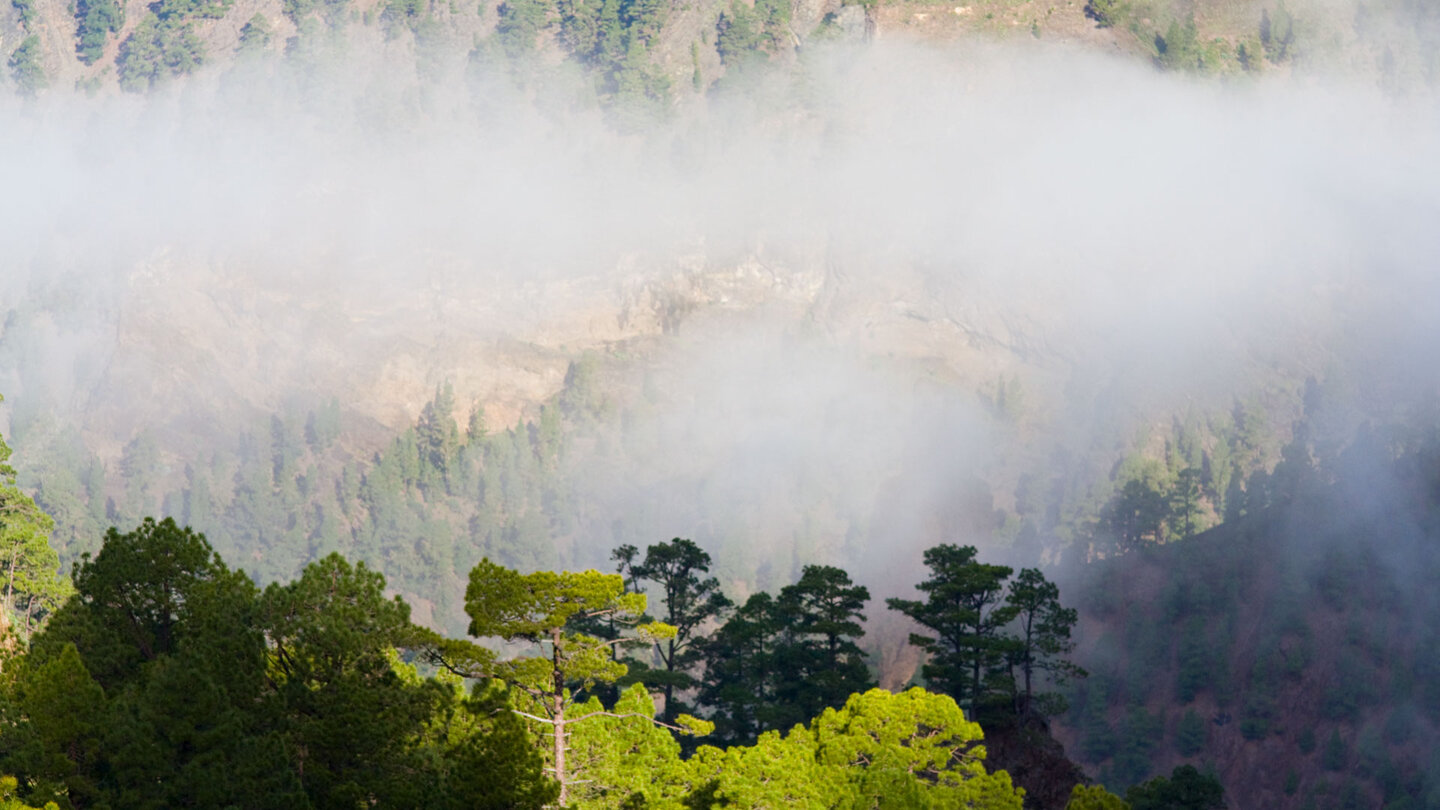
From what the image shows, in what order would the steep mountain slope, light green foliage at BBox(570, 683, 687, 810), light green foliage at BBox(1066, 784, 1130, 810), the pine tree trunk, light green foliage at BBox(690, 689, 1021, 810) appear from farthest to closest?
the steep mountain slope → light green foliage at BBox(1066, 784, 1130, 810) → light green foliage at BBox(690, 689, 1021, 810) → light green foliage at BBox(570, 683, 687, 810) → the pine tree trunk

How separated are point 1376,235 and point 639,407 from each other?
82.5 metres

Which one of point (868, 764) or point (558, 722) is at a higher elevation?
point (558, 722)

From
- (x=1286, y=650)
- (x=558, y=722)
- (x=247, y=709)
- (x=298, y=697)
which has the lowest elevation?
(x=1286, y=650)

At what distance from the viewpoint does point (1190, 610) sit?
117562mm

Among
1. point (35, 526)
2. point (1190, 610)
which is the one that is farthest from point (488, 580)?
point (1190, 610)

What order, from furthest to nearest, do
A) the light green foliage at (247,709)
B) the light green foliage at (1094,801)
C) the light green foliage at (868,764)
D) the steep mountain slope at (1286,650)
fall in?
the steep mountain slope at (1286,650), the light green foliage at (1094,801), the light green foliage at (868,764), the light green foliage at (247,709)

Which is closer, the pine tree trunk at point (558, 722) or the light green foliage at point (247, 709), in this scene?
the light green foliage at point (247, 709)

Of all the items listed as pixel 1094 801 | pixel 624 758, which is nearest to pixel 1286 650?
pixel 1094 801

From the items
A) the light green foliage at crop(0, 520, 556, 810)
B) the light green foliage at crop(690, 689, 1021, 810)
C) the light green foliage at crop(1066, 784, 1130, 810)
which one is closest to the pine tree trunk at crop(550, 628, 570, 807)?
the light green foliage at crop(0, 520, 556, 810)

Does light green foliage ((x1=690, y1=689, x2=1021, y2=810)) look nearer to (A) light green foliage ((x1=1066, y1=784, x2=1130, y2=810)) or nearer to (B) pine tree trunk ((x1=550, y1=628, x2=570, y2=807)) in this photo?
(A) light green foliage ((x1=1066, y1=784, x2=1130, y2=810))

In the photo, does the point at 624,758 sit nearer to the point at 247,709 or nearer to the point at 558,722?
the point at 558,722

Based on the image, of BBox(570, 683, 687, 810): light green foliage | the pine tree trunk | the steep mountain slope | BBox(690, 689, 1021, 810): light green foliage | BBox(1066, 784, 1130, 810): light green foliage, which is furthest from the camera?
the steep mountain slope

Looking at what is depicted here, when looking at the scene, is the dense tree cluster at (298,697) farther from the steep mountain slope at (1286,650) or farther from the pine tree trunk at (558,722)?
the steep mountain slope at (1286,650)

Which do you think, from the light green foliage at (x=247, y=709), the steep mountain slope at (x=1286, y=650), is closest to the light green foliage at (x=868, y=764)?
the light green foliage at (x=247, y=709)
